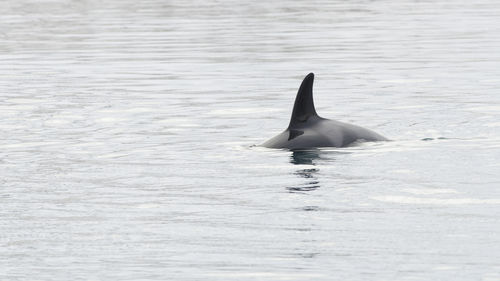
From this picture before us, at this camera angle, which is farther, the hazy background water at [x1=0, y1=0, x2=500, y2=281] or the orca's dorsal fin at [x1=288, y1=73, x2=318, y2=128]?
the orca's dorsal fin at [x1=288, y1=73, x2=318, y2=128]

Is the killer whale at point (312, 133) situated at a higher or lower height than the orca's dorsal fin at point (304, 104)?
lower

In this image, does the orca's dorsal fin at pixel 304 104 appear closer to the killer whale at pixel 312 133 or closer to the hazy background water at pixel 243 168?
the killer whale at pixel 312 133

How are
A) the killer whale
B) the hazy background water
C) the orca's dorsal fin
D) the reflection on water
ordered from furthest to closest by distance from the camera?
the killer whale < the orca's dorsal fin < the reflection on water < the hazy background water

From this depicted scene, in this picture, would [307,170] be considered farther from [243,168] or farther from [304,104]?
[304,104]

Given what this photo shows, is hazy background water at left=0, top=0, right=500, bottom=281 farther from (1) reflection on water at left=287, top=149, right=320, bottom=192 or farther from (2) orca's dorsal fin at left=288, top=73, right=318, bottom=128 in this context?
(2) orca's dorsal fin at left=288, top=73, right=318, bottom=128

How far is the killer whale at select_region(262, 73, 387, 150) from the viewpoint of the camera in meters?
17.7

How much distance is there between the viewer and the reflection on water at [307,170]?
14.8 meters

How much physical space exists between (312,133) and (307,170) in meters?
1.81

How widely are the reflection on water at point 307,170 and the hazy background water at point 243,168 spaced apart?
0.11 ft

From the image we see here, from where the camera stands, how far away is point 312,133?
17766mm

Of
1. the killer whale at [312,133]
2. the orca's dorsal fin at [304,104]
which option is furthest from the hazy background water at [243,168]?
the orca's dorsal fin at [304,104]

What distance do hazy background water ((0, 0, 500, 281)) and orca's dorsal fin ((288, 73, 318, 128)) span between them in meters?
0.62

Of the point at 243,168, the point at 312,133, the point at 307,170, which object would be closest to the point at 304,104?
the point at 312,133

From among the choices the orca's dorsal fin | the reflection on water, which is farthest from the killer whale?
the reflection on water
